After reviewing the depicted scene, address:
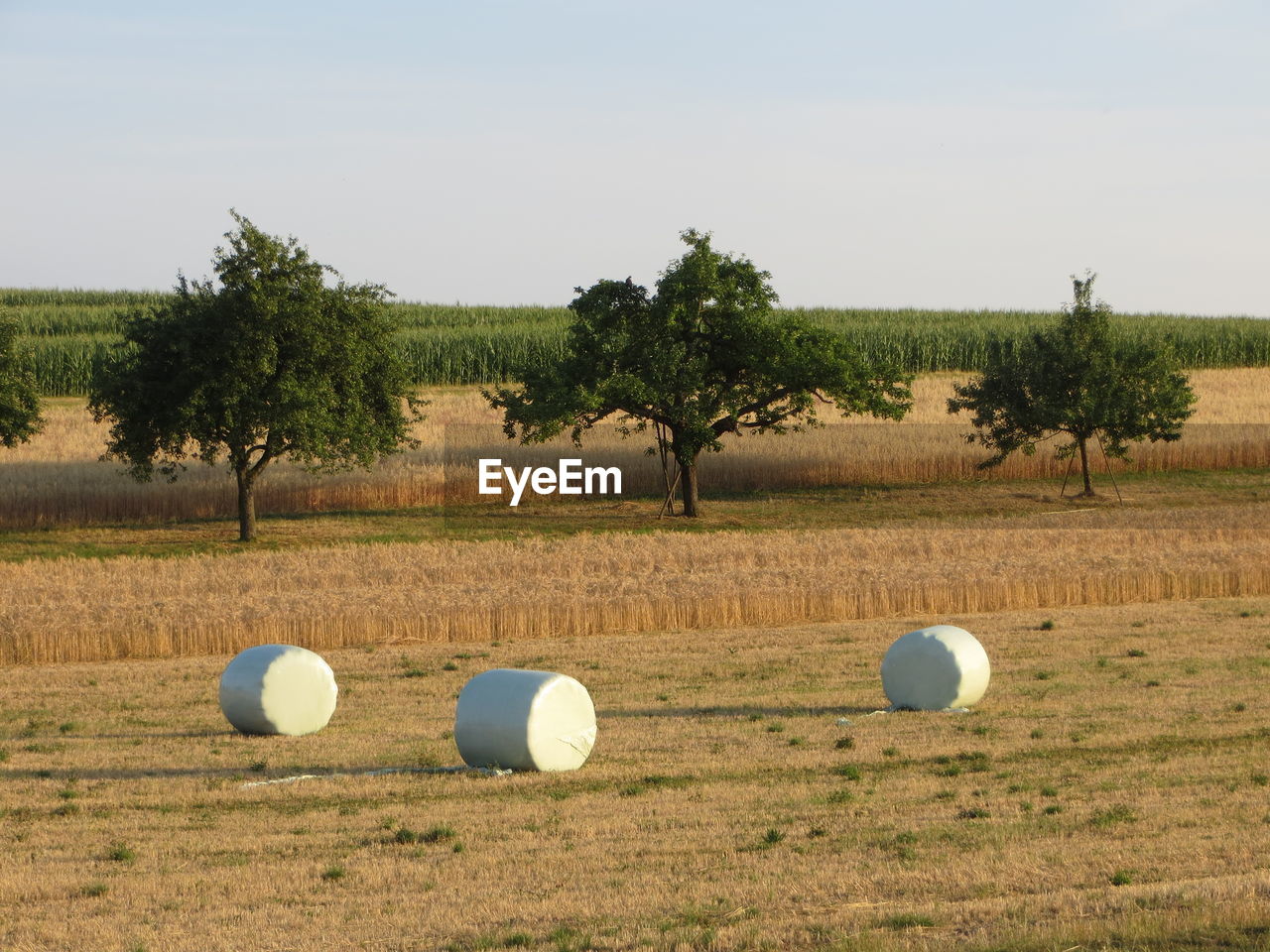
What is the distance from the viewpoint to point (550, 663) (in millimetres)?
23125

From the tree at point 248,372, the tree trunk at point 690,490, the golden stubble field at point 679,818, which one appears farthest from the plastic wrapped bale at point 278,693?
the tree trunk at point 690,490

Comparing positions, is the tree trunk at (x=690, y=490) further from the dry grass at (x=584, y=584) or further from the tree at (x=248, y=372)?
the tree at (x=248, y=372)

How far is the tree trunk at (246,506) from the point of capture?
42.2 m

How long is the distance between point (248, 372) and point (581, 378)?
10.8m

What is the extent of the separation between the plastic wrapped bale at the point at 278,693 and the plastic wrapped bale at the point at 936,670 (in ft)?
22.9

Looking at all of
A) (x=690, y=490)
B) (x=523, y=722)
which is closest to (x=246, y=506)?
(x=690, y=490)

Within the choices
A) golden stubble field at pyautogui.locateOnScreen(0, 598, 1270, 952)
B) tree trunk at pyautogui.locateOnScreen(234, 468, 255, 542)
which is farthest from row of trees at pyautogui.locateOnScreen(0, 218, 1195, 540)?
golden stubble field at pyautogui.locateOnScreen(0, 598, 1270, 952)

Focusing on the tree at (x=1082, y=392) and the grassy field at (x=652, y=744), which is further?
the tree at (x=1082, y=392)

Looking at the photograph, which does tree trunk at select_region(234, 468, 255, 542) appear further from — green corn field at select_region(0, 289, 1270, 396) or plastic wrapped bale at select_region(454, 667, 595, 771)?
plastic wrapped bale at select_region(454, 667, 595, 771)

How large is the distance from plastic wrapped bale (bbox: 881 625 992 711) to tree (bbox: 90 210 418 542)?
81.9ft

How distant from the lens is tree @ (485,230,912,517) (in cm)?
4616

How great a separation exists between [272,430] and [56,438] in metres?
18.1

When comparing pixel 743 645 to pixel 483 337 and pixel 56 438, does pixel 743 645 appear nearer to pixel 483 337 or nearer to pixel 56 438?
pixel 56 438

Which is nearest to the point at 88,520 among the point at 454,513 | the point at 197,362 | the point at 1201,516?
the point at 197,362
